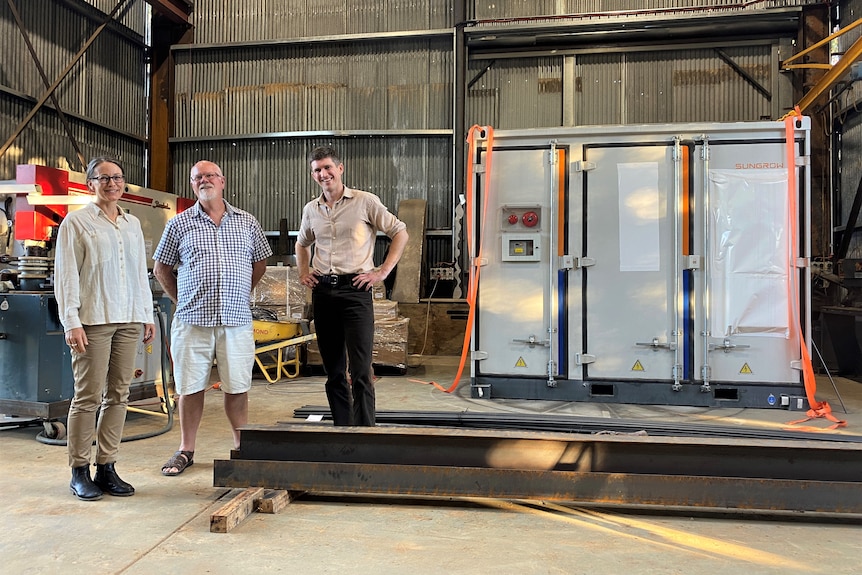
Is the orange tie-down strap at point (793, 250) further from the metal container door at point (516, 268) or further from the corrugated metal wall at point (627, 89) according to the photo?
the corrugated metal wall at point (627, 89)

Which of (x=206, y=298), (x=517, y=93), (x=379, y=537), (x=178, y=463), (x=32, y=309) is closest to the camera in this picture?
(x=379, y=537)

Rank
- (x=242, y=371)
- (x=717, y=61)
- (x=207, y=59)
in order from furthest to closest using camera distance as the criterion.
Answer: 1. (x=207, y=59)
2. (x=717, y=61)
3. (x=242, y=371)

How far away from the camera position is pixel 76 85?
8898mm

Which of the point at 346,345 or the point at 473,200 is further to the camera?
the point at 473,200

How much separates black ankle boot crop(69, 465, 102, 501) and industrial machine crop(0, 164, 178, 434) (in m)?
1.33

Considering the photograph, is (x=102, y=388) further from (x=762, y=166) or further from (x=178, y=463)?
(x=762, y=166)

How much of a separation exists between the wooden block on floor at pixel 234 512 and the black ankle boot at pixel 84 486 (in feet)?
2.49

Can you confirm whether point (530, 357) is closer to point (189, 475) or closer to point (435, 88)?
point (189, 475)

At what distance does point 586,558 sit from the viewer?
2.29m

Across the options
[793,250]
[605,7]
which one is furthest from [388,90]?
[793,250]

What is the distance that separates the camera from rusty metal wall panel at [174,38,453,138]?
9.69 m

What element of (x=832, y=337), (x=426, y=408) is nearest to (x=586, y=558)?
(x=426, y=408)

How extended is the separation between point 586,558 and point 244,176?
365 inches

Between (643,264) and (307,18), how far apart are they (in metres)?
7.65
